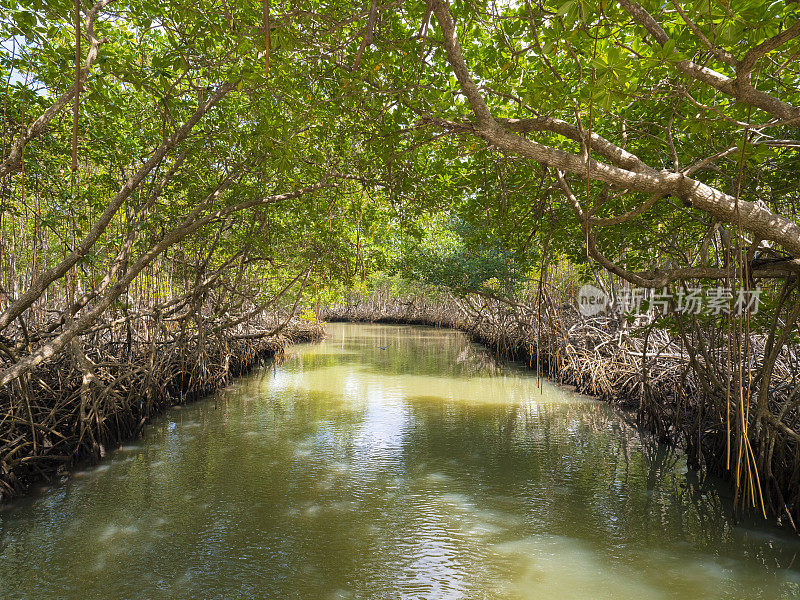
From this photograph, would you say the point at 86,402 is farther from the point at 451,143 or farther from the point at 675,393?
the point at 675,393

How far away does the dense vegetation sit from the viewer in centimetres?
260

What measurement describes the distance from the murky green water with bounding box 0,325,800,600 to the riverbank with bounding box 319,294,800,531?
0.34m

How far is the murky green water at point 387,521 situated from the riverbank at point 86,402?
1.03ft

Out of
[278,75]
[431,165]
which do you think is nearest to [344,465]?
[431,165]

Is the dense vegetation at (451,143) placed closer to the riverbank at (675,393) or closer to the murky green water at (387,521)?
the riverbank at (675,393)

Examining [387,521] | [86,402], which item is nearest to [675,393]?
[387,521]

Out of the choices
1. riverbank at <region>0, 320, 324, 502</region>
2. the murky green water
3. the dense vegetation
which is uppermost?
the dense vegetation

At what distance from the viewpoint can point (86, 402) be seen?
5348mm

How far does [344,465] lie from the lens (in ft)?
18.3

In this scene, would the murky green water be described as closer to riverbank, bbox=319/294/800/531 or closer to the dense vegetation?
riverbank, bbox=319/294/800/531

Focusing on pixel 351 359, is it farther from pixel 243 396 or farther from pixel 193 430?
pixel 193 430

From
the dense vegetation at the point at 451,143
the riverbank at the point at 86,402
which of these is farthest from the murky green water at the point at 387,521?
the dense vegetation at the point at 451,143

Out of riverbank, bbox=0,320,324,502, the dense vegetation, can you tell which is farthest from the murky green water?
the dense vegetation

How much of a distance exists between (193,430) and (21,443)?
2615mm
